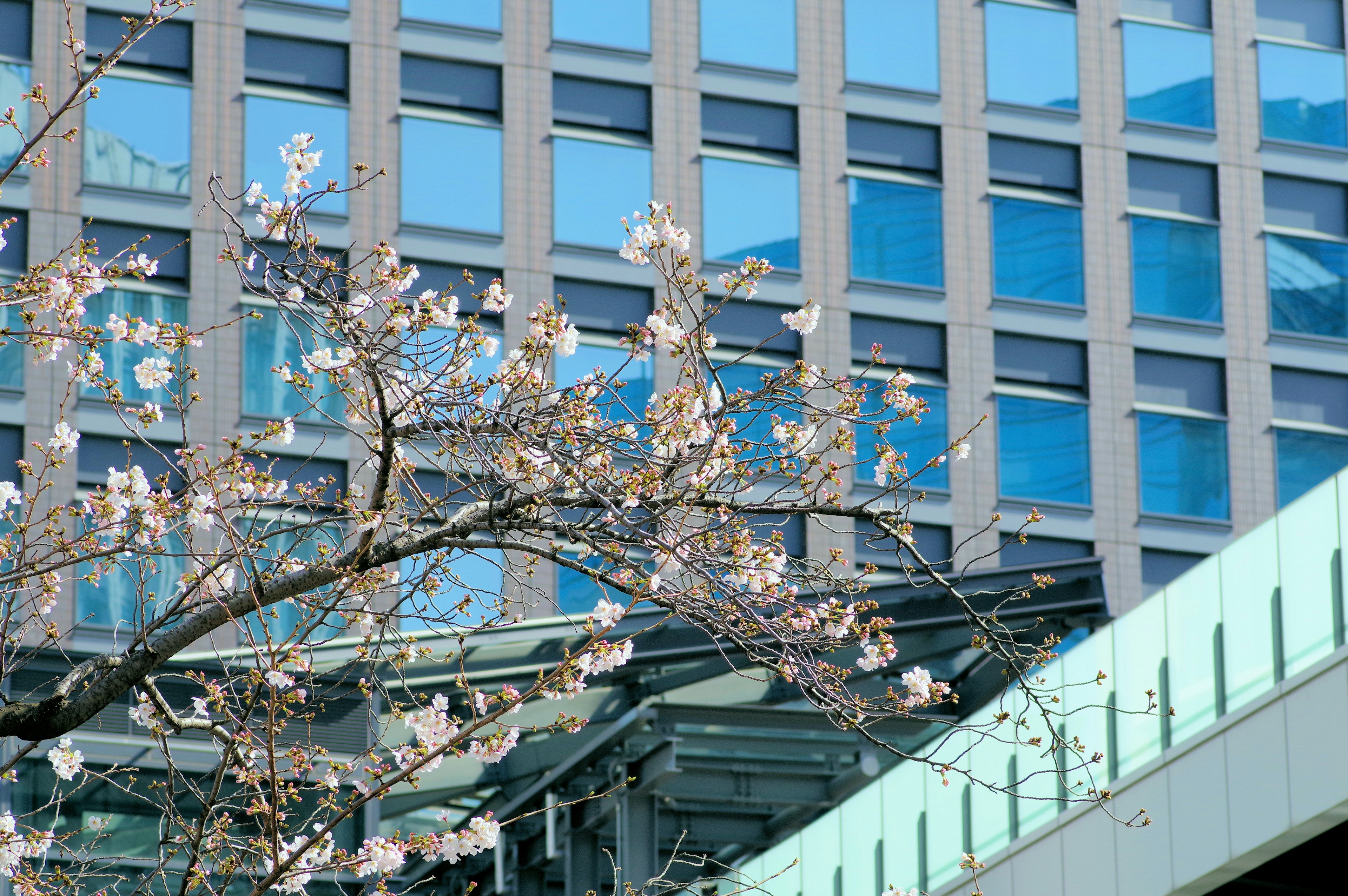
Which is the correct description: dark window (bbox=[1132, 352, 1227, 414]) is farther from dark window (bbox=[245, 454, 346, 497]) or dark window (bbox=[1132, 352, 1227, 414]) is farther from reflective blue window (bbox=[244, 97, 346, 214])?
reflective blue window (bbox=[244, 97, 346, 214])

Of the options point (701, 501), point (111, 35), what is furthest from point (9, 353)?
point (701, 501)

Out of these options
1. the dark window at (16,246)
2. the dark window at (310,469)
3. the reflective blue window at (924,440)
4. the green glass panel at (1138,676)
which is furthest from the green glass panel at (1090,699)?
the dark window at (16,246)

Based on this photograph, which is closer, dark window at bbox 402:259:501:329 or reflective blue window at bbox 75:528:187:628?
reflective blue window at bbox 75:528:187:628

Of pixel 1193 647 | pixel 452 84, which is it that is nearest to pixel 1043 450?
pixel 452 84

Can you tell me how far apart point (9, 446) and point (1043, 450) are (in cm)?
1409

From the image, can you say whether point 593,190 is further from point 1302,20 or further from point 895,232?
point 1302,20

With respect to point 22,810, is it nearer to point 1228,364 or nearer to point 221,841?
point 221,841

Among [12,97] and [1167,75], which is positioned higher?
[1167,75]

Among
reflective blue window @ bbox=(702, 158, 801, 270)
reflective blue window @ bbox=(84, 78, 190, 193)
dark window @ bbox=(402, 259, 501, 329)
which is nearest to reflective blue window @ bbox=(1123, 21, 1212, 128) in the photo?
reflective blue window @ bbox=(702, 158, 801, 270)

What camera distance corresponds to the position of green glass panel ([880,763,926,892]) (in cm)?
1545

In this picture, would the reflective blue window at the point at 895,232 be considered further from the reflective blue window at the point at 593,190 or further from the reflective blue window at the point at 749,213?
the reflective blue window at the point at 593,190

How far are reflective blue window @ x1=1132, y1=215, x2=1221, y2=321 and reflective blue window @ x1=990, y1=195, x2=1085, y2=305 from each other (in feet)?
3.66

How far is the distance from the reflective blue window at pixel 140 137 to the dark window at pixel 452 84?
2.30 meters

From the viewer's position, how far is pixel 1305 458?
2702cm
